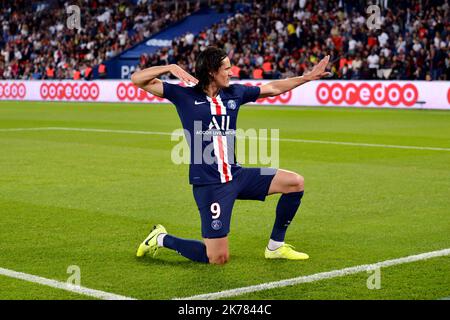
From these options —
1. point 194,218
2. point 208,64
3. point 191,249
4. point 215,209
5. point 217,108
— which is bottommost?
point 194,218

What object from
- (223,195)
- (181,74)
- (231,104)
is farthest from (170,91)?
(223,195)

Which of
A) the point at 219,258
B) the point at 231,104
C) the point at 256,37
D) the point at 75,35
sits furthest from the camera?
the point at 75,35

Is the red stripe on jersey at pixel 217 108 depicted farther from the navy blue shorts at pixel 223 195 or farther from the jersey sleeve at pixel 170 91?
the navy blue shorts at pixel 223 195

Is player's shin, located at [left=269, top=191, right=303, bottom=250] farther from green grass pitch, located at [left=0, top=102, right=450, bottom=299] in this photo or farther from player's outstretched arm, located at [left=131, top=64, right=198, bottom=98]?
player's outstretched arm, located at [left=131, top=64, right=198, bottom=98]

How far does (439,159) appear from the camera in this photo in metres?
13.6

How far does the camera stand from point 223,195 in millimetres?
6406

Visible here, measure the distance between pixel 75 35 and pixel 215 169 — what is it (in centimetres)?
3986

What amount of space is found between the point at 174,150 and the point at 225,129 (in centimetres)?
919

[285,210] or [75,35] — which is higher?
[75,35]

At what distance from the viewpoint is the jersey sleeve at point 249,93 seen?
672 cm

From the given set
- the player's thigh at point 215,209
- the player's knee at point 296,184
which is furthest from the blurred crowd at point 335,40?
the player's thigh at point 215,209

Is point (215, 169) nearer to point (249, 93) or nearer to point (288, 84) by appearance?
→ point (249, 93)

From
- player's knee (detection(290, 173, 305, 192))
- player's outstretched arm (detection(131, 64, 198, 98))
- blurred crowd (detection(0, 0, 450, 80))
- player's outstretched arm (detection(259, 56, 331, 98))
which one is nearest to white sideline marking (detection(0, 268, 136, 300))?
player's outstretched arm (detection(131, 64, 198, 98))
